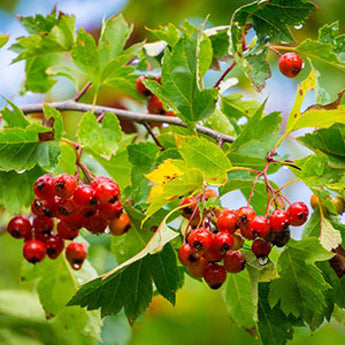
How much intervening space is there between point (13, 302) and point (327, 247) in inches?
53.1

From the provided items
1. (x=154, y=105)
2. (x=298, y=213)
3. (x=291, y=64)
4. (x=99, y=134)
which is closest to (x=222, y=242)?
(x=298, y=213)

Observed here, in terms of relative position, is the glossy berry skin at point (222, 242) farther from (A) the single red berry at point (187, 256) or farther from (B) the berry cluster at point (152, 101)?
(B) the berry cluster at point (152, 101)

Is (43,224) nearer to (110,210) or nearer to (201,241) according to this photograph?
(110,210)

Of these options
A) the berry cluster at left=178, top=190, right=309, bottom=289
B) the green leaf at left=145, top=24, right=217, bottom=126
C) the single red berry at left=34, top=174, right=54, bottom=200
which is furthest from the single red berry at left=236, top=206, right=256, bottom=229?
the single red berry at left=34, top=174, right=54, bottom=200

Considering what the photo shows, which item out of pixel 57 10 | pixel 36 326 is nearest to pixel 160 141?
pixel 57 10

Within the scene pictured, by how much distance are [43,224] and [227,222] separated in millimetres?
512

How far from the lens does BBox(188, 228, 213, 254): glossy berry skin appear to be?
0.97m

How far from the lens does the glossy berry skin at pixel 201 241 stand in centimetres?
97

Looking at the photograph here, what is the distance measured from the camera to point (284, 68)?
127cm

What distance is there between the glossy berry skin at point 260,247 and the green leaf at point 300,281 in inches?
2.0

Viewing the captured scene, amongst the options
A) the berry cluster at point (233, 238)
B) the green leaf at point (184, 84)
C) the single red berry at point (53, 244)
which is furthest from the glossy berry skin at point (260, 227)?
the single red berry at point (53, 244)

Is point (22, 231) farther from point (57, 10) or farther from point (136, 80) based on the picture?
point (57, 10)

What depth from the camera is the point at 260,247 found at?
38.7 inches

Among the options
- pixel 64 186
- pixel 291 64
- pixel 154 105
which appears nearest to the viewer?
pixel 64 186
